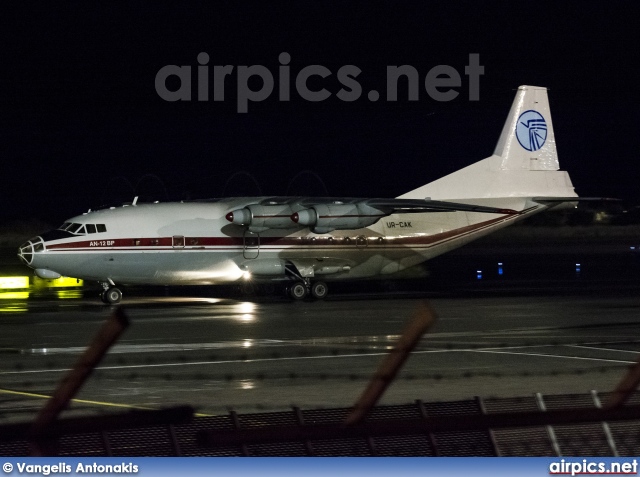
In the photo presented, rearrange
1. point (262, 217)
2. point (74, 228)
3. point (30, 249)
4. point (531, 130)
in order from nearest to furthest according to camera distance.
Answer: point (30, 249) → point (74, 228) → point (262, 217) → point (531, 130)

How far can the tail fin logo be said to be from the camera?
125 feet

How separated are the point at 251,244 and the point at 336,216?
2.75 metres

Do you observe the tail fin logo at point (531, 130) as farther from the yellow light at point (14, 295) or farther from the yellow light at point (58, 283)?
the yellow light at point (14, 295)

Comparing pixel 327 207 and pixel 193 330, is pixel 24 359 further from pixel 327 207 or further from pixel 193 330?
pixel 327 207

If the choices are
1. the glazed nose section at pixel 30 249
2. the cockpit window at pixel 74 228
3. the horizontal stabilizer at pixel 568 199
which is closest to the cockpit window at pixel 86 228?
the cockpit window at pixel 74 228

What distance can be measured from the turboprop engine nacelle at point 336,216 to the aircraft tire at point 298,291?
1.83 metres

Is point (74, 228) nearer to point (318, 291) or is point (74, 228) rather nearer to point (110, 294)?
point (110, 294)

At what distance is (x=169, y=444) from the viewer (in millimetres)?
6773

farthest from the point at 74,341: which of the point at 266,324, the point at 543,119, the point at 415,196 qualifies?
the point at 543,119

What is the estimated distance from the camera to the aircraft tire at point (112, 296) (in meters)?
30.6

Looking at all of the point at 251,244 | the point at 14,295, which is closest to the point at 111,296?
the point at 251,244

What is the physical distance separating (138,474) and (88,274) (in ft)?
87.1

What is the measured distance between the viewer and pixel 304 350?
18984 millimetres

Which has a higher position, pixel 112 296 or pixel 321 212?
pixel 321 212
